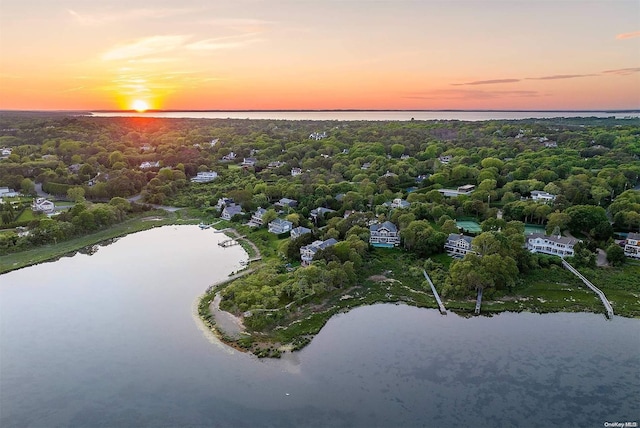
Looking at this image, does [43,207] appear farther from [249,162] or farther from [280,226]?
[249,162]

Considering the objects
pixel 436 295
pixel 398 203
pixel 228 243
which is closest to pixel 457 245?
pixel 436 295

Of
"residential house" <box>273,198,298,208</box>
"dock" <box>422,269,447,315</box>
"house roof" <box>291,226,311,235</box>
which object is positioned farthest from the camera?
"residential house" <box>273,198,298,208</box>

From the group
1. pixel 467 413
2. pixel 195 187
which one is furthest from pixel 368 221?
pixel 195 187

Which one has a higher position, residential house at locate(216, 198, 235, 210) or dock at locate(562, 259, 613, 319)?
residential house at locate(216, 198, 235, 210)

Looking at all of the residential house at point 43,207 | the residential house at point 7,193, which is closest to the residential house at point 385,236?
the residential house at point 43,207

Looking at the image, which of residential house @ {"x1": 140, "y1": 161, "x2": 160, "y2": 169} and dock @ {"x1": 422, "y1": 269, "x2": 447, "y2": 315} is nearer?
dock @ {"x1": 422, "y1": 269, "x2": 447, "y2": 315}

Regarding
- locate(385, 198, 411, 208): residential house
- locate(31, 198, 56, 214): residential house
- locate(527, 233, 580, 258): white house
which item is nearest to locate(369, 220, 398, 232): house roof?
locate(385, 198, 411, 208): residential house

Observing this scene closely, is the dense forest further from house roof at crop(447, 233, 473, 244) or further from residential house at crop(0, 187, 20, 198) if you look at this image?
residential house at crop(0, 187, 20, 198)

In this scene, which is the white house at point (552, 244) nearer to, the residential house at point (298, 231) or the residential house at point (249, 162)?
the residential house at point (298, 231)
